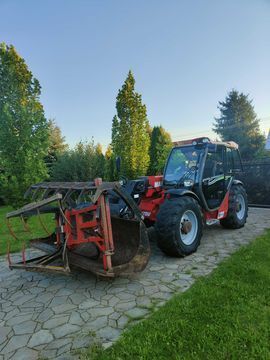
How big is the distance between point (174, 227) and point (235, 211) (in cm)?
266

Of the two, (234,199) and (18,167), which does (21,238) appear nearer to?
(18,167)

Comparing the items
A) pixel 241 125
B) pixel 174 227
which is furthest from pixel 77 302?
pixel 241 125

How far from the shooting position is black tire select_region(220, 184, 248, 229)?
20.0ft

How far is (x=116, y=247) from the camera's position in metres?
4.11

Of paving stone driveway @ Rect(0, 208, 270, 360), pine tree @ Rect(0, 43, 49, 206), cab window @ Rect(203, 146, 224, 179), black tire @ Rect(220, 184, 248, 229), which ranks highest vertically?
pine tree @ Rect(0, 43, 49, 206)

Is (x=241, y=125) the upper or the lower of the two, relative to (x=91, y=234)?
upper

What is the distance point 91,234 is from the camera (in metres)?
3.88

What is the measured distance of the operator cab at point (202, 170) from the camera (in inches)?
205

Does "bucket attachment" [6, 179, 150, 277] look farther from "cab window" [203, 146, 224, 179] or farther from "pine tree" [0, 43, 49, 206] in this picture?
"pine tree" [0, 43, 49, 206]

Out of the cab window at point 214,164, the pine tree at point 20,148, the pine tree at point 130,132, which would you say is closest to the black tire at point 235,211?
the cab window at point 214,164

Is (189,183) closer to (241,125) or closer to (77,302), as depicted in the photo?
(77,302)

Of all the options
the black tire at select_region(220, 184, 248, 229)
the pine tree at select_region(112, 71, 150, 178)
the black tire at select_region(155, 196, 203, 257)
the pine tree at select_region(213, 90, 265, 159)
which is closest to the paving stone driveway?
the black tire at select_region(155, 196, 203, 257)

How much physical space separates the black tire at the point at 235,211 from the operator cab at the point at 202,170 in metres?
0.40

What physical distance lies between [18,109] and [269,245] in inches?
338
